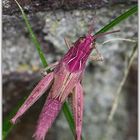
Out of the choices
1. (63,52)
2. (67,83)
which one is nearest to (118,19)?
(67,83)

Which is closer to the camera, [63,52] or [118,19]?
[118,19]

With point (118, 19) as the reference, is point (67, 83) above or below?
below

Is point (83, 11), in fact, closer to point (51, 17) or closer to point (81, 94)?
point (51, 17)

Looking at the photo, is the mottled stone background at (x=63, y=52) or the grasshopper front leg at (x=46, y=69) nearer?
the grasshopper front leg at (x=46, y=69)

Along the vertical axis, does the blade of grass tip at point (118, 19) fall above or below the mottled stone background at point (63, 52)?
above

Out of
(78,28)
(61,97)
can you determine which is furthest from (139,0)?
(61,97)

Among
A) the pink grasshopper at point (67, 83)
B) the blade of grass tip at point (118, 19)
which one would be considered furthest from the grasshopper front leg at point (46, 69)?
the blade of grass tip at point (118, 19)

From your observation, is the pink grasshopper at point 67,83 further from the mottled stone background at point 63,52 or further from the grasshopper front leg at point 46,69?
the mottled stone background at point 63,52

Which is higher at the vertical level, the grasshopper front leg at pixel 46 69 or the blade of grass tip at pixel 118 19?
the blade of grass tip at pixel 118 19

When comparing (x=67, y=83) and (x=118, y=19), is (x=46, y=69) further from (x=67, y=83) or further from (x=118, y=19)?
(x=118, y=19)
